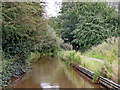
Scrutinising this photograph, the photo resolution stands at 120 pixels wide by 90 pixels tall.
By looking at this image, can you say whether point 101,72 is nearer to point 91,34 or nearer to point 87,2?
point 91,34

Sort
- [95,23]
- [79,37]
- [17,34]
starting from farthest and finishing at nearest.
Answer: [79,37]
[95,23]
[17,34]

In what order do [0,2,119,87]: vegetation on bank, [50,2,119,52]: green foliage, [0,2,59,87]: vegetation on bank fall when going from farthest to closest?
[50,2,119,52]: green foliage, [0,2,119,87]: vegetation on bank, [0,2,59,87]: vegetation on bank

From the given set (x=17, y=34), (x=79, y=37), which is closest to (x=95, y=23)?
(x=79, y=37)

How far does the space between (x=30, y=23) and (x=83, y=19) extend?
17635 mm

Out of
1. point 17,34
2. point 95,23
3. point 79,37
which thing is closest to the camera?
point 17,34

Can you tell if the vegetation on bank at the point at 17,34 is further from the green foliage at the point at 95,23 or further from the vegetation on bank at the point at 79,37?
the green foliage at the point at 95,23

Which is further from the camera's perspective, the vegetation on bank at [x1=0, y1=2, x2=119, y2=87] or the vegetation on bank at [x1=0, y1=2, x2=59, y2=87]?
the vegetation on bank at [x1=0, y1=2, x2=119, y2=87]

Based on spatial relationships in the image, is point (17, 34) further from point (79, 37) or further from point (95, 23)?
point (95, 23)

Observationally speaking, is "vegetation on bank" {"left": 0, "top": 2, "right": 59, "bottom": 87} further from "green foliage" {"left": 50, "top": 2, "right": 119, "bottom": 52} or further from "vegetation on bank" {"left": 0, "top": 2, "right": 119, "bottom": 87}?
"green foliage" {"left": 50, "top": 2, "right": 119, "bottom": 52}

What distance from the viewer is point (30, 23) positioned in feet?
20.4

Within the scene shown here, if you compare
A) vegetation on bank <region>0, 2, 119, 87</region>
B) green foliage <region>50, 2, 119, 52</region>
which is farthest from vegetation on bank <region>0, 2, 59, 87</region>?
green foliage <region>50, 2, 119, 52</region>

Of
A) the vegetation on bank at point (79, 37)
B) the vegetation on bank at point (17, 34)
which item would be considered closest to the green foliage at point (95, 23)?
the vegetation on bank at point (79, 37)

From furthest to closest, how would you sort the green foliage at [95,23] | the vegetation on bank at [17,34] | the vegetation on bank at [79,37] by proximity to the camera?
the green foliage at [95,23] < the vegetation on bank at [79,37] < the vegetation on bank at [17,34]

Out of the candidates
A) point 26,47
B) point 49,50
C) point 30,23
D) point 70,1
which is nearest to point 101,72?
point 30,23
